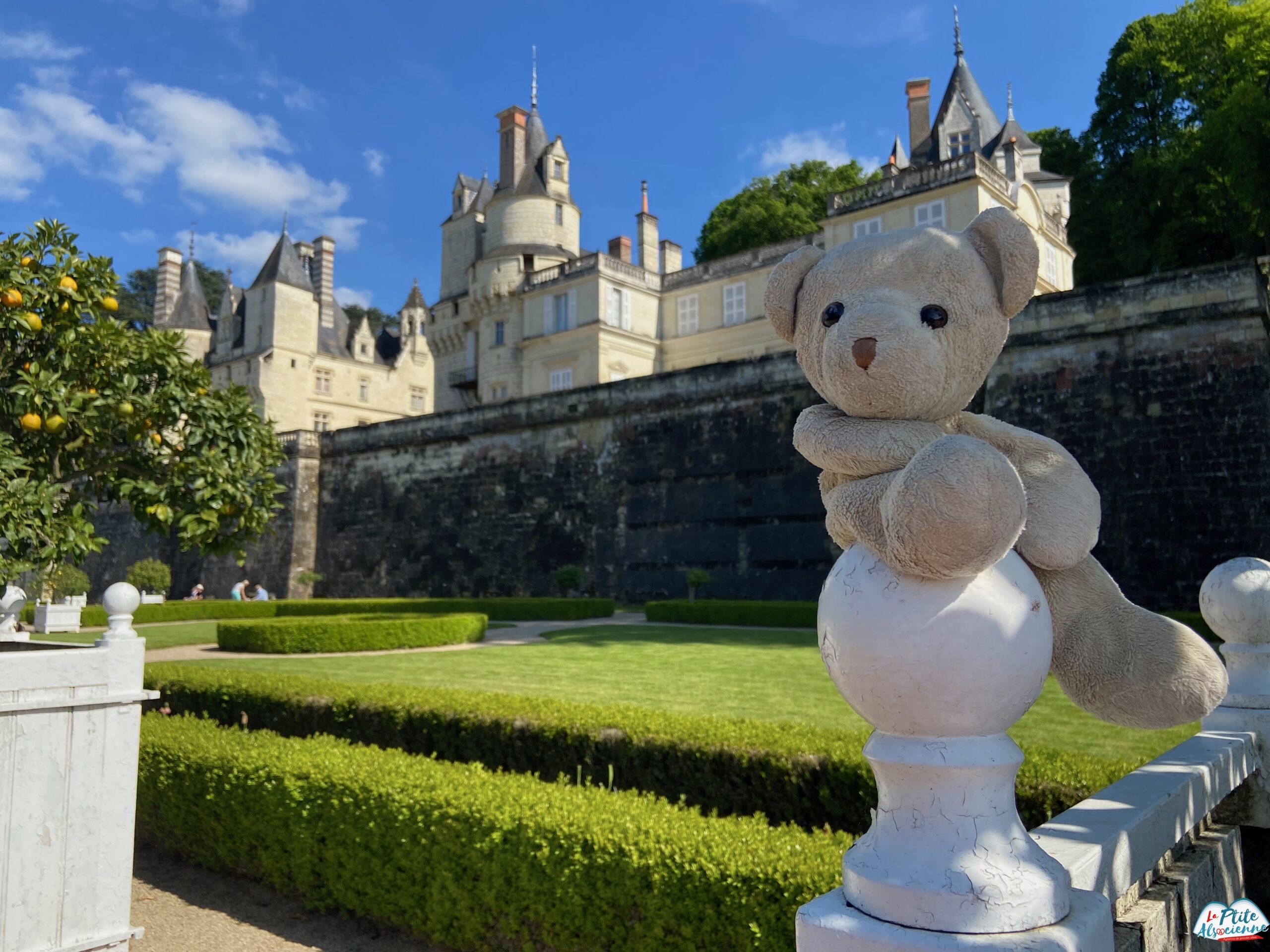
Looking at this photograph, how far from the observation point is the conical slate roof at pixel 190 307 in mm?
42125

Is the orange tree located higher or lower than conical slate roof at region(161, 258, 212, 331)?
lower

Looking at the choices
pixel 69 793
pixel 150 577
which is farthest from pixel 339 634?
pixel 150 577

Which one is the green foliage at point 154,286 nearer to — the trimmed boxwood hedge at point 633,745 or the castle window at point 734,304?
the castle window at point 734,304

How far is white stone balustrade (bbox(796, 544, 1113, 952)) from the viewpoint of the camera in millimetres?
1326

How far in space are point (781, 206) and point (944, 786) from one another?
35.7 m

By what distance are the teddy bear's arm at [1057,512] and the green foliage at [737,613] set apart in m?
12.2

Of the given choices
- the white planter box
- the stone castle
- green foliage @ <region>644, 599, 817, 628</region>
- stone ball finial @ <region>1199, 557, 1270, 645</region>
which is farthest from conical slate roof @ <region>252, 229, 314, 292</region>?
stone ball finial @ <region>1199, 557, 1270, 645</region>

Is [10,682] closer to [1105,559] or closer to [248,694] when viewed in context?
[248,694]

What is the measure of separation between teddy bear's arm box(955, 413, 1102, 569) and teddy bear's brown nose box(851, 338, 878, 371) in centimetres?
33

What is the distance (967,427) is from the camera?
1886mm

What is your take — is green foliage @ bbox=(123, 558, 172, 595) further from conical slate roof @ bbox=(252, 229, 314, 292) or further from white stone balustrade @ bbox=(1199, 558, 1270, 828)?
white stone balustrade @ bbox=(1199, 558, 1270, 828)

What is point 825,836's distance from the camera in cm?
328

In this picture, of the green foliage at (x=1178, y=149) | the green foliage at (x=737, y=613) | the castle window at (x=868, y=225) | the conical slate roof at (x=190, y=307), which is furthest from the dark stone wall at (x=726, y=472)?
the conical slate roof at (x=190, y=307)

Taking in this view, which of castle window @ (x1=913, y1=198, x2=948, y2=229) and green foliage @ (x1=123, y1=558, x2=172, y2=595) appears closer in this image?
castle window @ (x1=913, y1=198, x2=948, y2=229)
